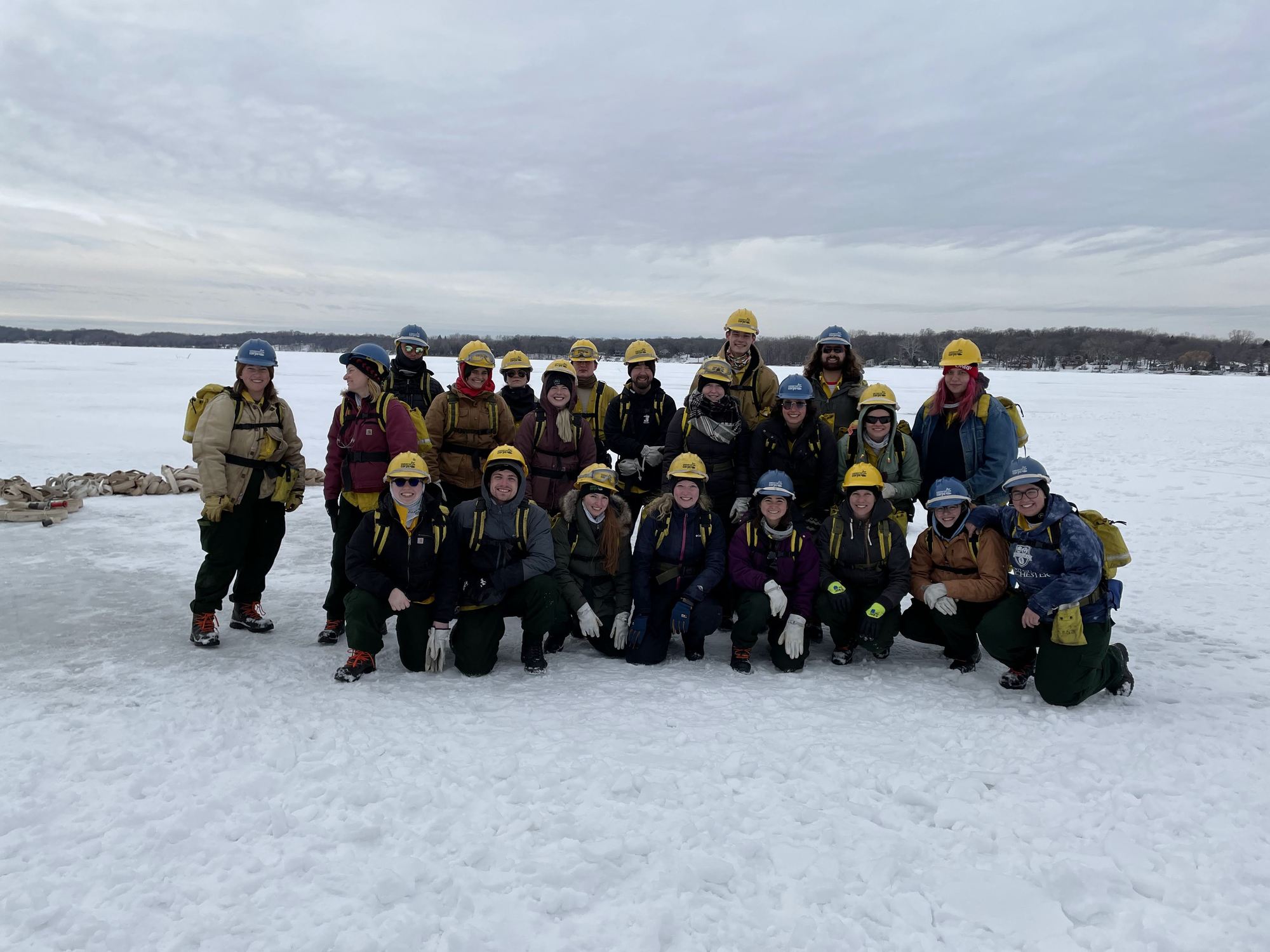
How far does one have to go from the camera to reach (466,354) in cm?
546

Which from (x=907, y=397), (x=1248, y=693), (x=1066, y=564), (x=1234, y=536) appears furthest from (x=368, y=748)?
(x=907, y=397)

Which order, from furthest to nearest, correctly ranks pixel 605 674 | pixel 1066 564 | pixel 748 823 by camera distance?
pixel 605 674
pixel 1066 564
pixel 748 823

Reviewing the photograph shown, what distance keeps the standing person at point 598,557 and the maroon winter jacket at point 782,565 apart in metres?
0.75

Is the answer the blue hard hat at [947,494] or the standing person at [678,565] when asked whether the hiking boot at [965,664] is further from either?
the standing person at [678,565]

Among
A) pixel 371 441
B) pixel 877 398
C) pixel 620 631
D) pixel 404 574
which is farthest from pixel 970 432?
pixel 371 441

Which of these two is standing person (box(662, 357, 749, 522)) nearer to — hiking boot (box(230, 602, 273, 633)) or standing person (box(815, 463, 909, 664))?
standing person (box(815, 463, 909, 664))

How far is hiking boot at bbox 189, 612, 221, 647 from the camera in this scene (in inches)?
187

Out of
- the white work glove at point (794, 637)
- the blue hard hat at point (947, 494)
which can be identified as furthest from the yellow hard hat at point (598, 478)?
the blue hard hat at point (947, 494)

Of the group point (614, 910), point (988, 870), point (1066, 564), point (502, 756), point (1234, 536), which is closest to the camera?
point (614, 910)

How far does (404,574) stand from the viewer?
4520mm

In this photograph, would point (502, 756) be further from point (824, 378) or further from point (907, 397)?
point (907, 397)

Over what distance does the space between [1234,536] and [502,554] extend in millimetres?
8368

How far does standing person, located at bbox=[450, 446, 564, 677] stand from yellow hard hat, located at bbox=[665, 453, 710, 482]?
0.92 m

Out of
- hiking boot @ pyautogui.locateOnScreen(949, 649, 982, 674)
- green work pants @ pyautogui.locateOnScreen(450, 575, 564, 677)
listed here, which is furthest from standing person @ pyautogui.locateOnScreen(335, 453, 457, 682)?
hiking boot @ pyautogui.locateOnScreen(949, 649, 982, 674)
